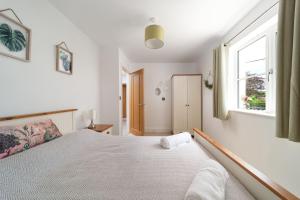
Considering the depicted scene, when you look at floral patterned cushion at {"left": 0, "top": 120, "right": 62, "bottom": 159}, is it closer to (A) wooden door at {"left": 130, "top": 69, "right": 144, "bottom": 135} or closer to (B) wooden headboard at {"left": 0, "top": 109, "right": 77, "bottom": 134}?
(B) wooden headboard at {"left": 0, "top": 109, "right": 77, "bottom": 134}

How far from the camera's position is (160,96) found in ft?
16.6

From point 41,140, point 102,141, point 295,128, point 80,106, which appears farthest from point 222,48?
point 41,140

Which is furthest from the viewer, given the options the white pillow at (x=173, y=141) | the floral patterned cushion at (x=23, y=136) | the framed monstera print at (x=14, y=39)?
the white pillow at (x=173, y=141)

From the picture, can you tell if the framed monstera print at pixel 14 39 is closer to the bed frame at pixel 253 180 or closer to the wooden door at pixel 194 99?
the bed frame at pixel 253 180

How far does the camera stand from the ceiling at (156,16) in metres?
1.91

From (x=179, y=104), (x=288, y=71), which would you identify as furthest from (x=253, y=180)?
(x=179, y=104)

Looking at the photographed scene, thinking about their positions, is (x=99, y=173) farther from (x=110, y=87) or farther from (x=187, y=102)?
(x=187, y=102)

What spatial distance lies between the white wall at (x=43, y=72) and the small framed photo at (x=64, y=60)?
0.06m

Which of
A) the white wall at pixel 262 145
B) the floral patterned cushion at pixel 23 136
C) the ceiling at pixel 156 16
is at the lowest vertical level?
the white wall at pixel 262 145

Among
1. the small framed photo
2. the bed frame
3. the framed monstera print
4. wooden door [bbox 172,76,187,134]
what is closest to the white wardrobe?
wooden door [bbox 172,76,187,134]

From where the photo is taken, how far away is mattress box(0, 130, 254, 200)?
81 cm

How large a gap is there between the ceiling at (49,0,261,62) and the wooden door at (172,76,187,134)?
50.0 inches

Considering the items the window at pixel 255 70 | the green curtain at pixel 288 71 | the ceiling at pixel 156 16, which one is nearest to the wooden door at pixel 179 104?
the ceiling at pixel 156 16

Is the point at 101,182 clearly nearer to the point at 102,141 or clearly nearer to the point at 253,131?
the point at 102,141
